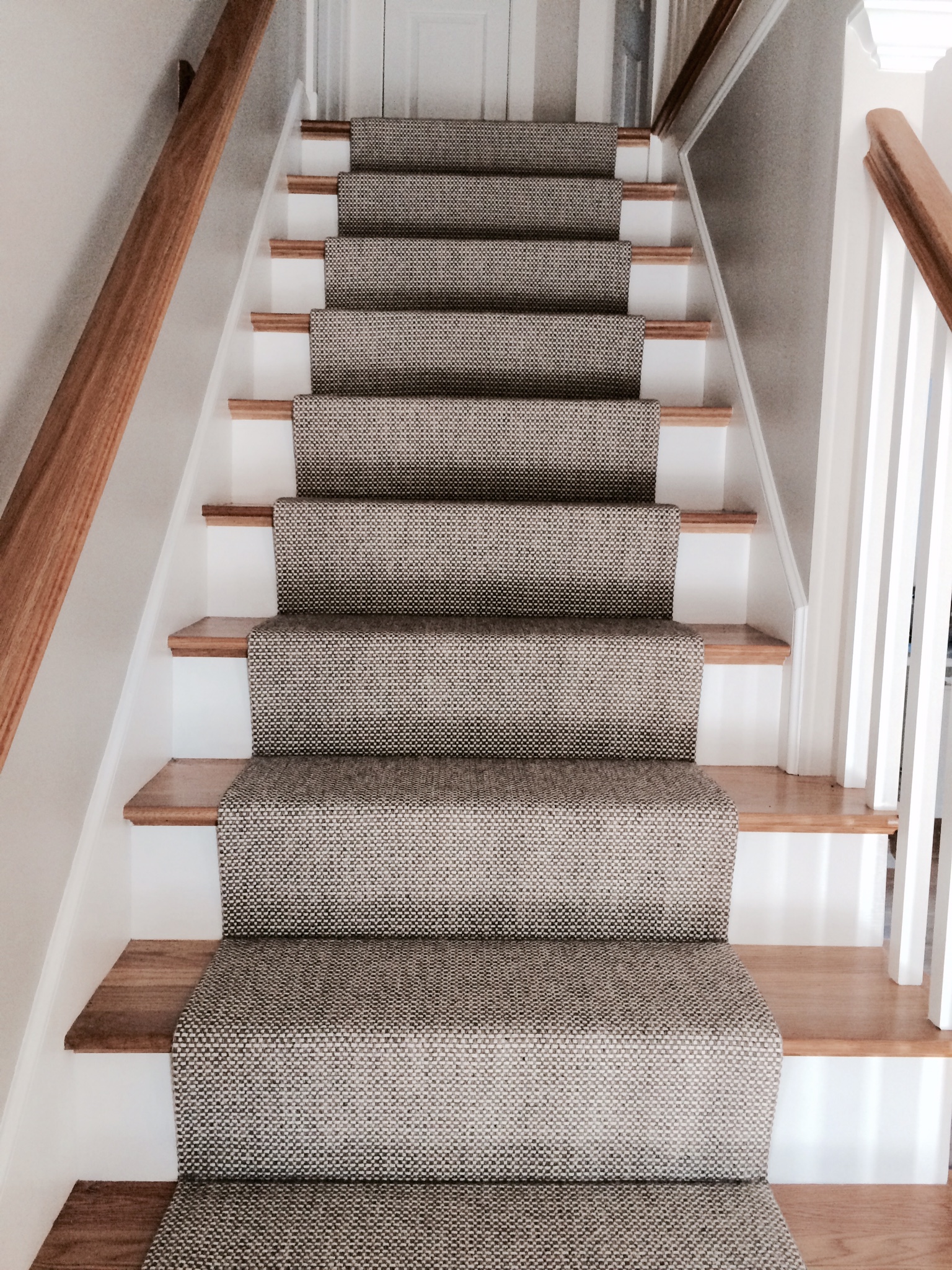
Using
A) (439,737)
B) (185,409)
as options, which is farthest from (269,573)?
(439,737)

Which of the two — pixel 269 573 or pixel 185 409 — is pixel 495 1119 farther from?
pixel 185 409

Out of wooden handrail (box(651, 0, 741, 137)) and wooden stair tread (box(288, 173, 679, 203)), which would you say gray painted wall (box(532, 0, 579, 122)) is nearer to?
wooden handrail (box(651, 0, 741, 137))

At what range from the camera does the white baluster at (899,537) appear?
1.45 m

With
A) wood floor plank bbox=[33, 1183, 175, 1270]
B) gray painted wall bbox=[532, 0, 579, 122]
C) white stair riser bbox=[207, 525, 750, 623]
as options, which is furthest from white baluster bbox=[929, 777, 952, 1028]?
gray painted wall bbox=[532, 0, 579, 122]

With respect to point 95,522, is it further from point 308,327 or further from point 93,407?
point 308,327

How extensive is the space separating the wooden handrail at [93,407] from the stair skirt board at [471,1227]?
1.97ft

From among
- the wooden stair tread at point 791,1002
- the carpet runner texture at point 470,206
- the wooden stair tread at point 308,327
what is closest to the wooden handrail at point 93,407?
the wooden stair tread at point 791,1002

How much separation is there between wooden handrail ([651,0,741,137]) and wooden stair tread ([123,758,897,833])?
1702 mm

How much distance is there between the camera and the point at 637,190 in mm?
2867

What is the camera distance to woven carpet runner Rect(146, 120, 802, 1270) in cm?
121

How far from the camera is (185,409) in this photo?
1791mm

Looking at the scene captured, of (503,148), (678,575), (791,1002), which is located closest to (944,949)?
(791,1002)

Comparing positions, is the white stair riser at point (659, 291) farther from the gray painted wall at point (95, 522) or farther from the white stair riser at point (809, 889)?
the white stair riser at point (809, 889)

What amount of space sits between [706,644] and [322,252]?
4.78ft
